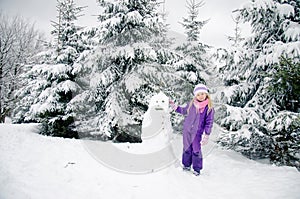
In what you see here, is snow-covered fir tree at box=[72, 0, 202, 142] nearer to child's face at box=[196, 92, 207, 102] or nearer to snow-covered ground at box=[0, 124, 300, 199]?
snow-covered ground at box=[0, 124, 300, 199]

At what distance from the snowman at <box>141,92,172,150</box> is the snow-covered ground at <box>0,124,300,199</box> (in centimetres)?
64

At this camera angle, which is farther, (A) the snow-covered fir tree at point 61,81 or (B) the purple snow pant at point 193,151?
(A) the snow-covered fir tree at point 61,81

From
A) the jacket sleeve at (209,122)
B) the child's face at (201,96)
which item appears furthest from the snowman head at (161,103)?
the jacket sleeve at (209,122)

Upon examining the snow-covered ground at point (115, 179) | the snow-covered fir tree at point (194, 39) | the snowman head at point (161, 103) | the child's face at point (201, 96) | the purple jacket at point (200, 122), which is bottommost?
the snow-covered ground at point (115, 179)

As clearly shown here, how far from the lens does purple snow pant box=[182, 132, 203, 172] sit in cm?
439

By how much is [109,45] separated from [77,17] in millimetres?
4807

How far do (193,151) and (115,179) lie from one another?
1.69 m

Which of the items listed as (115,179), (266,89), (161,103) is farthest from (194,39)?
(115,179)

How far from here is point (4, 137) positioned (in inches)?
245

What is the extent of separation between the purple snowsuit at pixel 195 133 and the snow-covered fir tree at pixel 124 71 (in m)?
4.48

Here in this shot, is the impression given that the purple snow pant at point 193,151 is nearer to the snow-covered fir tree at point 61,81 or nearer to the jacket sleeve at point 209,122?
the jacket sleeve at point 209,122

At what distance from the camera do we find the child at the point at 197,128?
4.40 metres

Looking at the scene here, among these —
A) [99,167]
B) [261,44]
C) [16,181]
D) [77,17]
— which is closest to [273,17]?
[261,44]

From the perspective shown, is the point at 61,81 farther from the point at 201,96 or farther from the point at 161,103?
the point at 201,96
